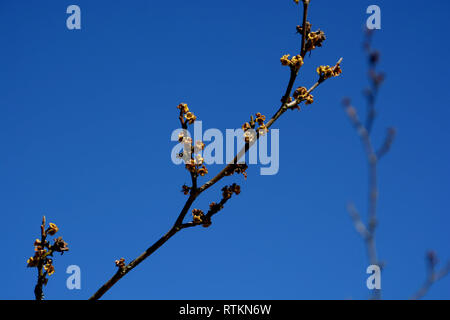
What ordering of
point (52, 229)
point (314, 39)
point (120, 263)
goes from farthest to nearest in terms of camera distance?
point (314, 39) → point (52, 229) → point (120, 263)

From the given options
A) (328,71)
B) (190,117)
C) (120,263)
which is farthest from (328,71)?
(120,263)

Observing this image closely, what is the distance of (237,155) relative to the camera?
11.6 feet

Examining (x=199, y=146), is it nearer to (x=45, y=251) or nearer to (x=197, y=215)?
(x=197, y=215)

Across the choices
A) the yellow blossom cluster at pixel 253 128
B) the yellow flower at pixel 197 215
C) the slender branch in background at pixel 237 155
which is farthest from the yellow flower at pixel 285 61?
the yellow flower at pixel 197 215

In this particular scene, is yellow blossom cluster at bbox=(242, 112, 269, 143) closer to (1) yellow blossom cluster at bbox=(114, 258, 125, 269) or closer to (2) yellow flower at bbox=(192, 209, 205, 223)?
(2) yellow flower at bbox=(192, 209, 205, 223)

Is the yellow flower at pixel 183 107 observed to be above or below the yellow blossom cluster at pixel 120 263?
Answer: above

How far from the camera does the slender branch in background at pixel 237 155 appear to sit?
11.5ft

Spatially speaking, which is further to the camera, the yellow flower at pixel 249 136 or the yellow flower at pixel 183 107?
the yellow flower at pixel 183 107

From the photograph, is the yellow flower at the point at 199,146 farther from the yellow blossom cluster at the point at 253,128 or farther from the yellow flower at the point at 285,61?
the yellow flower at the point at 285,61

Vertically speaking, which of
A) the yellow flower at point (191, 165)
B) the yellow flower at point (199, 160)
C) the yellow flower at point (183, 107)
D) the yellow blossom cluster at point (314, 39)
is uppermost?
the yellow blossom cluster at point (314, 39)

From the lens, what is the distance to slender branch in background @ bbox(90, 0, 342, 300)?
11.5 feet

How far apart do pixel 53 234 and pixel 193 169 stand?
55.6 inches

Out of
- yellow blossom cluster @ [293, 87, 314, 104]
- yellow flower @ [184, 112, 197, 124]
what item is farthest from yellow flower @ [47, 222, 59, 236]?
yellow blossom cluster @ [293, 87, 314, 104]
